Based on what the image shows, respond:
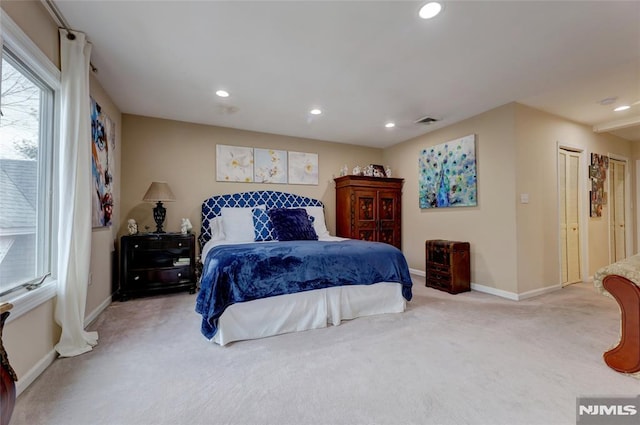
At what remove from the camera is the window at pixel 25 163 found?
1.65m

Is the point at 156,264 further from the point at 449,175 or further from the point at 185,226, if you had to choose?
the point at 449,175

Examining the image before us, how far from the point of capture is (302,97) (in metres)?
3.25

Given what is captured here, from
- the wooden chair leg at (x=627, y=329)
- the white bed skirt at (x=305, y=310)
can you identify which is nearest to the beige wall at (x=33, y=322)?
the white bed skirt at (x=305, y=310)

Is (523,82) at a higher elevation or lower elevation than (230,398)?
higher

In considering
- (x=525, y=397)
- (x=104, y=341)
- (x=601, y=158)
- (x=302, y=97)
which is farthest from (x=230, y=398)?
(x=601, y=158)

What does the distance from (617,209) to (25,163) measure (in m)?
7.78

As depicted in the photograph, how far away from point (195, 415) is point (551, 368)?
7.41ft

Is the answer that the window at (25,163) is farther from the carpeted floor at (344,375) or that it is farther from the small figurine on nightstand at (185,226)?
the small figurine on nightstand at (185,226)

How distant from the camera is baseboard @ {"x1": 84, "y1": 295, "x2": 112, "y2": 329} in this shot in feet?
8.44

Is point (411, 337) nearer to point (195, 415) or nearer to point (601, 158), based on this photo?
point (195, 415)

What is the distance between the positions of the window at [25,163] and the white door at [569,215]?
225 inches

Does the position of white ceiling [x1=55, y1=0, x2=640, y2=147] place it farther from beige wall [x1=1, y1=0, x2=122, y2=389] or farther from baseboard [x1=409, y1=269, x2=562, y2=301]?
baseboard [x1=409, y1=269, x2=562, y2=301]

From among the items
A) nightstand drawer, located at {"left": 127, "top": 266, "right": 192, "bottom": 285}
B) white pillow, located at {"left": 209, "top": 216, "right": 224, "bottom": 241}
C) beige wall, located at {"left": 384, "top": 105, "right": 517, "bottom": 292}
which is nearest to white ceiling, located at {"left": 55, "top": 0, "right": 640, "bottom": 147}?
beige wall, located at {"left": 384, "top": 105, "right": 517, "bottom": 292}

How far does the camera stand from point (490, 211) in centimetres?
365
